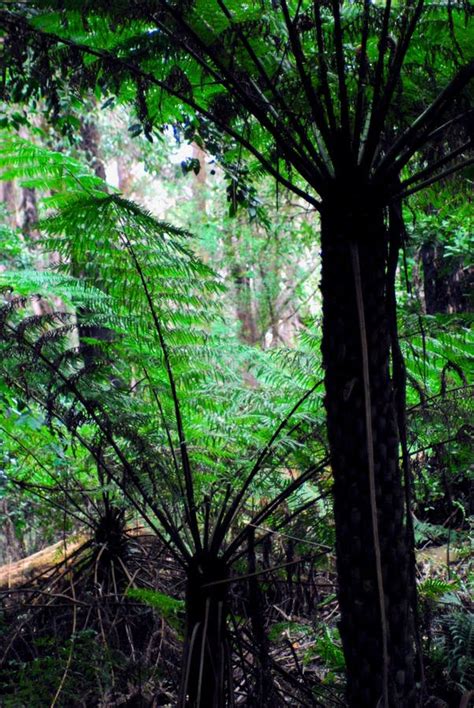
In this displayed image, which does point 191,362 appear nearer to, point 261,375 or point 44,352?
point 261,375

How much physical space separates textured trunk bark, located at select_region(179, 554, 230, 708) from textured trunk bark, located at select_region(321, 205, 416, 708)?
61cm

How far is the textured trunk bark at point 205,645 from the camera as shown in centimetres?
208

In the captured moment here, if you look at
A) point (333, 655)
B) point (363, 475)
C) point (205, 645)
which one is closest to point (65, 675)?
point (205, 645)

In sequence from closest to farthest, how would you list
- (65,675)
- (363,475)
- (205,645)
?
1. (363,475)
2. (205,645)
3. (65,675)

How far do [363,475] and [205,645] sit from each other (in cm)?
94

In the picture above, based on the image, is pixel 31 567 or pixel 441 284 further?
pixel 441 284

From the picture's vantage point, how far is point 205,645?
2.12m

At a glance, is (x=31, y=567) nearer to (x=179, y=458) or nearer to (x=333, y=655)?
(x=179, y=458)

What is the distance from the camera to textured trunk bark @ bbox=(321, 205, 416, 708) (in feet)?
5.14

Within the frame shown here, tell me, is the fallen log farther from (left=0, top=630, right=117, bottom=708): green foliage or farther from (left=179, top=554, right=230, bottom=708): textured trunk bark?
(left=179, top=554, right=230, bottom=708): textured trunk bark

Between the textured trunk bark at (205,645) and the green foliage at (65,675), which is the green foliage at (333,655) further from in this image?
the green foliage at (65,675)

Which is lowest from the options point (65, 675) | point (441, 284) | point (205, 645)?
point (65, 675)

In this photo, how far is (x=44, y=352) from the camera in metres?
2.83

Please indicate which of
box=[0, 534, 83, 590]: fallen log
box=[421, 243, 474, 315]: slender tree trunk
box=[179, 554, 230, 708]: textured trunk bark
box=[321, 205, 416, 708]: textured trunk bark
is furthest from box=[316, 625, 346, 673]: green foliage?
box=[421, 243, 474, 315]: slender tree trunk
